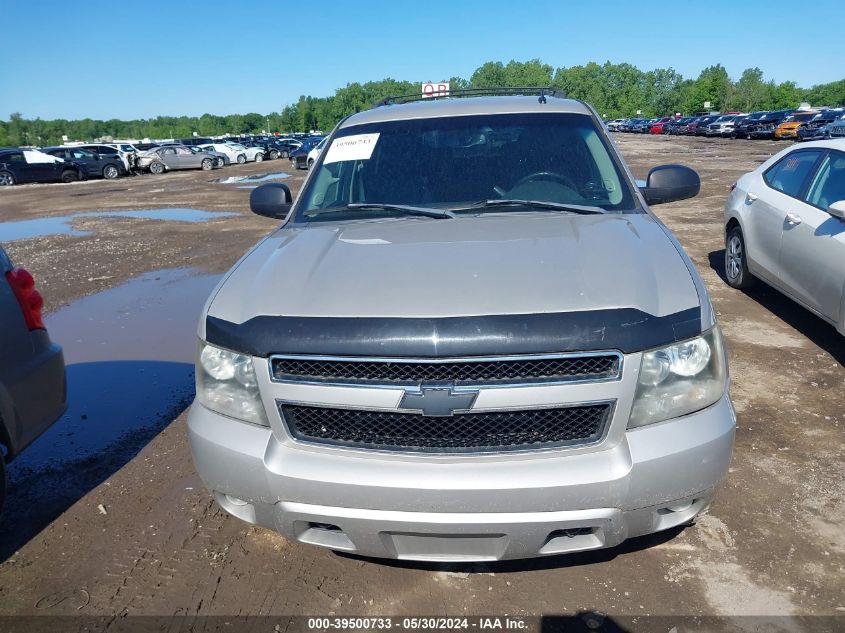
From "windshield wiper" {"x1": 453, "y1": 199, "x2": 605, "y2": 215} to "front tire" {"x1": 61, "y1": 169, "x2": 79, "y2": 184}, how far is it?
32.9 m

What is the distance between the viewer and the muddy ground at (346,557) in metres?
2.62

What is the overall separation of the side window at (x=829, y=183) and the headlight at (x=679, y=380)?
3.67 meters

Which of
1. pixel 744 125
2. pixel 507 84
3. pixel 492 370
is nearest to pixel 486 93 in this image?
pixel 492 370

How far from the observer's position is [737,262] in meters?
6.85

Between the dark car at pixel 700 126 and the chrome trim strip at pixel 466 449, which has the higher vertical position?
the chrome trim strip at pixel 466 449

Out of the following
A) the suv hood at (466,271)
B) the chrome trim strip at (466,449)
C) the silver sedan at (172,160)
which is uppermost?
the suv hood at (466,271)

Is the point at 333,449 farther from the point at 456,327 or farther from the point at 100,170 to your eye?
the point at 100,170

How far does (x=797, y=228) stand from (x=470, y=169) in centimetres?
336

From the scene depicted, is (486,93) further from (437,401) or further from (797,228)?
(437,401)

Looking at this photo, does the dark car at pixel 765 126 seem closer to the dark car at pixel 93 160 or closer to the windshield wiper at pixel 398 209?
the dark car at pixel 93 160

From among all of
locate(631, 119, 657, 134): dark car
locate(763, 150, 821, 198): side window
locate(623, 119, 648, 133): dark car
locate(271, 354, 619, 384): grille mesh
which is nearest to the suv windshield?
locate(271, 354, 619, 384): grille mesh

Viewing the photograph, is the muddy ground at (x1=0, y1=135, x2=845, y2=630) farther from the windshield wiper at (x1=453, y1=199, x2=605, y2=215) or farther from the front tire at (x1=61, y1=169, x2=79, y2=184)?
the front tire at (x1=61, y1=169, x2=79, y2=184)

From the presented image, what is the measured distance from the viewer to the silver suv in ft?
7.02

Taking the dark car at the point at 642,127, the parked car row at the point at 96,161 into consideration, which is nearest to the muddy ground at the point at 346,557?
the parked car row at the point at 96,161
